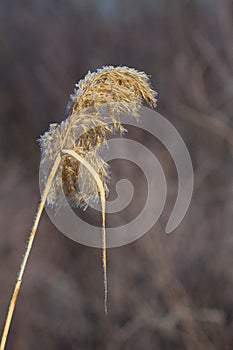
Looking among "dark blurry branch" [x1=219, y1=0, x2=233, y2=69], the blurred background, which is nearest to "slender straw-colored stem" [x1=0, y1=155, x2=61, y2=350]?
the blurred background

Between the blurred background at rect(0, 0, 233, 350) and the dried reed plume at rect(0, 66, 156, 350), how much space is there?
3.14 meters

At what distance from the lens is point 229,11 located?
6.17 meters

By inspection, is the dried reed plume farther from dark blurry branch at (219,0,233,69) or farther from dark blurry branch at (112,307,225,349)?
dark blurry branch at (219,0,233,69)

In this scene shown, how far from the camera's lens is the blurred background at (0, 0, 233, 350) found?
4711 millimetres

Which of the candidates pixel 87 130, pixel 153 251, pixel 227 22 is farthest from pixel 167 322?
pixel 87 130

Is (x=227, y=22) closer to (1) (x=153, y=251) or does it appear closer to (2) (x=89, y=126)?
(1) (x=153, y=251)

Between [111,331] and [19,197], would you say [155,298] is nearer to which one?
[111,331]

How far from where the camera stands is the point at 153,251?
16.2 ft

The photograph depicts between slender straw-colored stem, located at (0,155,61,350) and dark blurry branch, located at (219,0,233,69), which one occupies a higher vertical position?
dark blurry branch, located at (219,0,233,69)

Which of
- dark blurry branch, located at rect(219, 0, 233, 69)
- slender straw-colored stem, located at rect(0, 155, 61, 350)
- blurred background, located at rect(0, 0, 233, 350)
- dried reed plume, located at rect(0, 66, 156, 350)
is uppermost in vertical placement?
dark blurry branch, located at rect(219, 0, 233, 69)

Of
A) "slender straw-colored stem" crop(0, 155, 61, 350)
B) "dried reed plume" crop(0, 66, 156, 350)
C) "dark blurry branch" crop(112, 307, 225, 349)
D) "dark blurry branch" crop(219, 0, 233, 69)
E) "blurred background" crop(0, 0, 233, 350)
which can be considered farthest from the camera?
"dark blurry branch" crop(219, 0, 233, 69)

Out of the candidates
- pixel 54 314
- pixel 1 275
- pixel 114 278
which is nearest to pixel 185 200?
pixel 114 278

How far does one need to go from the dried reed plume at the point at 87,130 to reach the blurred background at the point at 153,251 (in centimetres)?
314

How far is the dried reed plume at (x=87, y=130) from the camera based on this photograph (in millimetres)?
1323
